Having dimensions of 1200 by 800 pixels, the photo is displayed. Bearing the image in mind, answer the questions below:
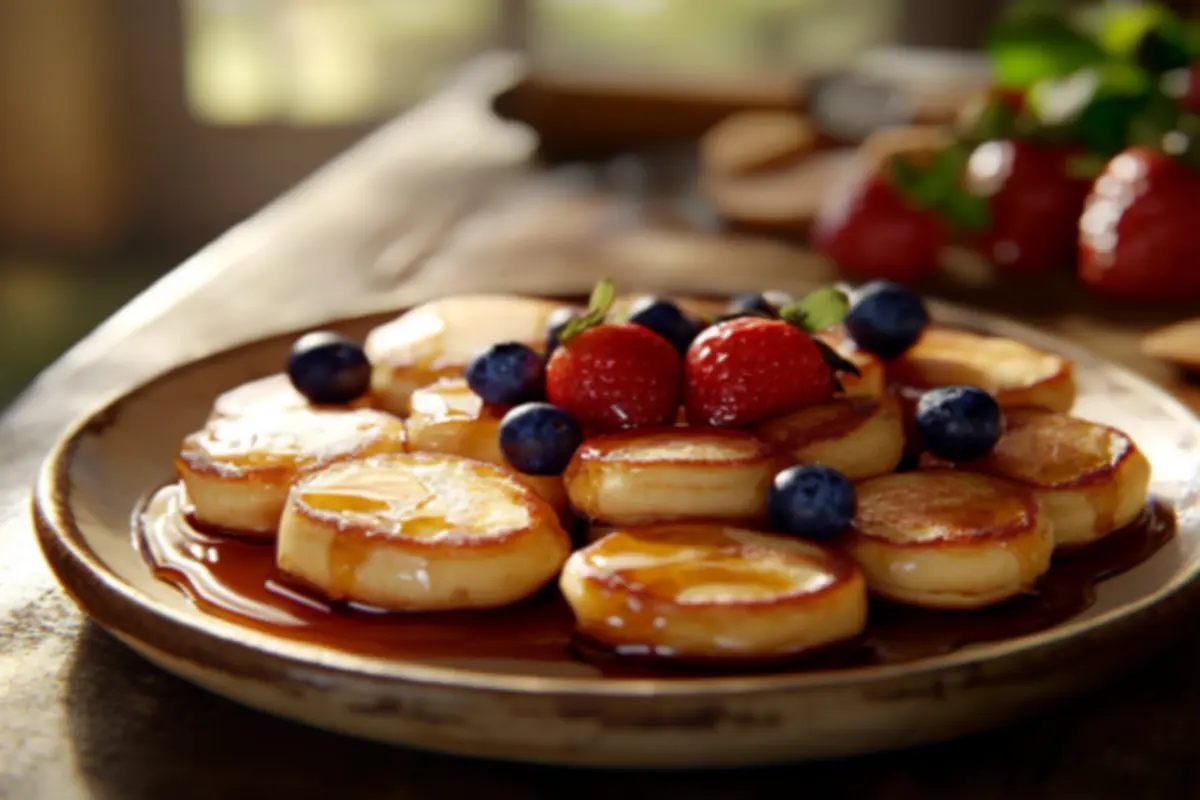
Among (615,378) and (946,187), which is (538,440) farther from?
(946,187)

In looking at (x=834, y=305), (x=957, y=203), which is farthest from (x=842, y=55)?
(x=834, y=305)

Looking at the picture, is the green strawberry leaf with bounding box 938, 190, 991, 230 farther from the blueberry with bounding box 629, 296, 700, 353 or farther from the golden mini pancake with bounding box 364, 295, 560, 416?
the blueberry with bounding box 629, 296, 700, 353

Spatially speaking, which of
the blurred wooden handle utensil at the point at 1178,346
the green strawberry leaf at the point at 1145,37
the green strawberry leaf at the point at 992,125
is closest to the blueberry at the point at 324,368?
the blurred wooden handle utensil at the point at 1178,346

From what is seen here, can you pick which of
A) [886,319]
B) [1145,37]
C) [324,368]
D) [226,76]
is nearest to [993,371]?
[886,319]

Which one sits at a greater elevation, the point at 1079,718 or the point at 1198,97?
the point at 1198,97

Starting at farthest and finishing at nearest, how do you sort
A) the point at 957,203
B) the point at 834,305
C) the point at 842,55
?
the point at 842,55
the point at 957,203
the point at 834,305

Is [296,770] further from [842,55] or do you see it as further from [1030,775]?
[842,55]

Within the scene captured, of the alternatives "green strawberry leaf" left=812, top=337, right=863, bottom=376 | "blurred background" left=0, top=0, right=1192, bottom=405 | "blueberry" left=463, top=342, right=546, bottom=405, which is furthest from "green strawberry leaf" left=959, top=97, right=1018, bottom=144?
"blurred background" left=0, top=0, right=1192, bottom=405

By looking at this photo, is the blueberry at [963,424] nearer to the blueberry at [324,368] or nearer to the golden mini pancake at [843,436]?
the golden mini pancake at [843,436]
